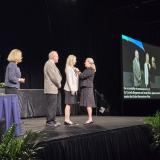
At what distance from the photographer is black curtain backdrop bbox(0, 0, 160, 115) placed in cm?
868

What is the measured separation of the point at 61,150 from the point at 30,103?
4.92 metres

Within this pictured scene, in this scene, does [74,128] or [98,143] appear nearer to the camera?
[98,143]

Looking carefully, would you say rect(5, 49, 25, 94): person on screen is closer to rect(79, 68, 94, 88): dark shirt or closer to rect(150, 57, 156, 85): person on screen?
rect(79, 68, 94, 88): dark shirt

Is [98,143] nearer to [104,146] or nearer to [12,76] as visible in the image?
[104,146]

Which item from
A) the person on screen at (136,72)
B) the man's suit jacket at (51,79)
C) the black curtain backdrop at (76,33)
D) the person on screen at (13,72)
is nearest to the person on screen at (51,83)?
the man's suit jacket at (51,79)

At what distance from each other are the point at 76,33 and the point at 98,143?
241 inches

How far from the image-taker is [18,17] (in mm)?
8672

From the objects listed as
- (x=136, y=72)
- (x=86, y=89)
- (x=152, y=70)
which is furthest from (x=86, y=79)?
(x=152, y=70)

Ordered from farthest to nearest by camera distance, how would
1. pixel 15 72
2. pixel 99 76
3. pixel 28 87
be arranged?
pixel 99 76 → pixel 28 87 → pixel 15 72

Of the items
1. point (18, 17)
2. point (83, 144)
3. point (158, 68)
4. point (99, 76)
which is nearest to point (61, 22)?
point (18, 17)

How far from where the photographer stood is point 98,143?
4.24 metres

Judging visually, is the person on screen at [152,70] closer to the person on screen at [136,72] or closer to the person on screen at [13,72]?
the person on screen at [136,72]

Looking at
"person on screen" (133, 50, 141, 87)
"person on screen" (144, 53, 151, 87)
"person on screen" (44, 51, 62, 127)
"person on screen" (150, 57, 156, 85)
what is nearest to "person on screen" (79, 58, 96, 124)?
"person on screen" (44, 51, 62, 127)

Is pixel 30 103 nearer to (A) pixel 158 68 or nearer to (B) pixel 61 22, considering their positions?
(B) pixel 61 22
